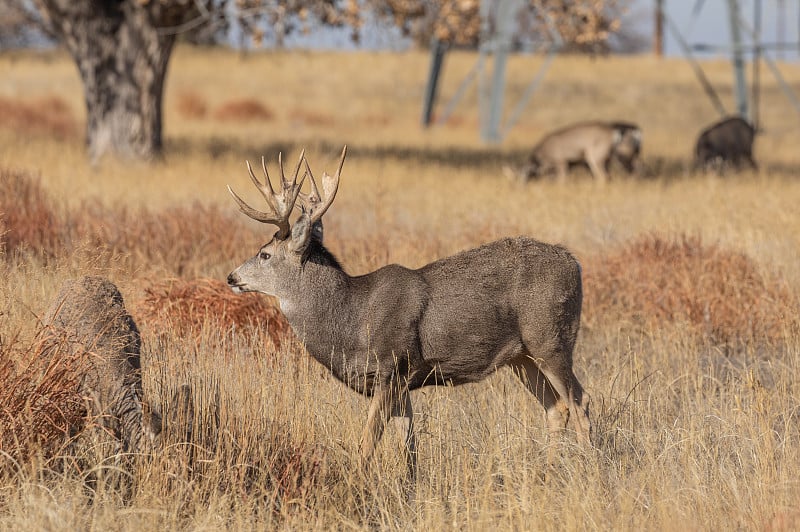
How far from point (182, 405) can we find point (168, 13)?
1334cm

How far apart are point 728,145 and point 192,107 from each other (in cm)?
1772

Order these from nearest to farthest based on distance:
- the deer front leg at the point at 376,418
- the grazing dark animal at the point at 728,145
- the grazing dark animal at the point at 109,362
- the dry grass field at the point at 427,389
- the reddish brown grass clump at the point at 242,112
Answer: the dry grass field at the point at 427,389 < the grazing dark animal at the point at 109,362 < the deer front leg at the point at 376,418 < the grazing dark animal at the point at 728,145 < the reddish brown grass clump at the point at 242,112

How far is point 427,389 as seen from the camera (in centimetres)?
660

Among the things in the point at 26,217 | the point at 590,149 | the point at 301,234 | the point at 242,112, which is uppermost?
the point at 301,234

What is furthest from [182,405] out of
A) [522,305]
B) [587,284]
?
[587,284]

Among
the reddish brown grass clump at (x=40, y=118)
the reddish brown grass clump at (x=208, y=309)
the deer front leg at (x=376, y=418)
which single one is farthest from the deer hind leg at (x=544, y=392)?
Answer: the reddish brown grass clump at (x=40, y=118)

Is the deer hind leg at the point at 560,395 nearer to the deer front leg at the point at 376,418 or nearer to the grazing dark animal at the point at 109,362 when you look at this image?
the deer front leg at the point at 376,418

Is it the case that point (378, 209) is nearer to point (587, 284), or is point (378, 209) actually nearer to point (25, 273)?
point (587, 284)

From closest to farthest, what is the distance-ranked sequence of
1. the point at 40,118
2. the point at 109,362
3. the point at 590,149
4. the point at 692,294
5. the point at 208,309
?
the point at 109,362 → the point at 208,309 → the point at 692,294 → the point at 590,149 → the point at 40,118

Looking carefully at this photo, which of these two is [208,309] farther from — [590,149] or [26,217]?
[590,149]

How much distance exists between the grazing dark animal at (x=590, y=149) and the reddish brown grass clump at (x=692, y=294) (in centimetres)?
948

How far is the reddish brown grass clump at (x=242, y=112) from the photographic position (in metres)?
32.0

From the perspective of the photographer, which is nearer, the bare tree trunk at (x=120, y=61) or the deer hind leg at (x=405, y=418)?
the deer hind leg at (x=405, y=418)

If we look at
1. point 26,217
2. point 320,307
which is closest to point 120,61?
point 26,217
